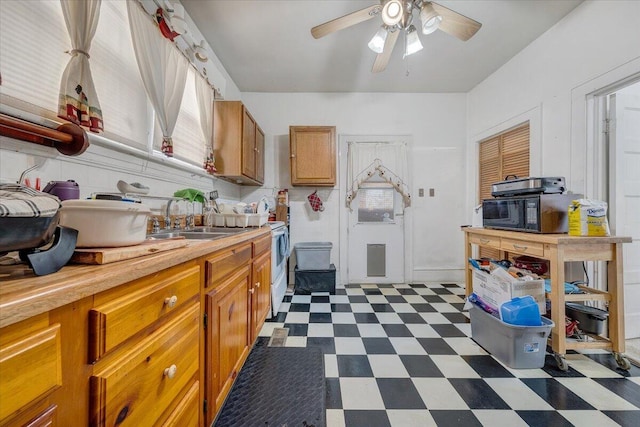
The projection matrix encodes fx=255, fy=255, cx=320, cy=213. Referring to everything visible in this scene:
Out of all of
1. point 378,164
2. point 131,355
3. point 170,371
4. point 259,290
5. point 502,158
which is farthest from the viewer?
point 378,164

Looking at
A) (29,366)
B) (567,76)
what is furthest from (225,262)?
(567,76)

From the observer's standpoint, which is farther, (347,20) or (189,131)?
(189,131)

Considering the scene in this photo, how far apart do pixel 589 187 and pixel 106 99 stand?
3378 mm

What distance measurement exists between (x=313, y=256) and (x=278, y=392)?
1.93 meters

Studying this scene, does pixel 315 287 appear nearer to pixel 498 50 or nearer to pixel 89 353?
pixel 89 353

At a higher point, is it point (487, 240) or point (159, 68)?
point (159, 68)

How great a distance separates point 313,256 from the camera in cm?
329

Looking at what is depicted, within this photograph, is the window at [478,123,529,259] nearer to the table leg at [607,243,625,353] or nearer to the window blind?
the table leg at [607,243,625,353]

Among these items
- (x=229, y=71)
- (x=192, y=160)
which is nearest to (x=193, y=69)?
(x=192, y=160)

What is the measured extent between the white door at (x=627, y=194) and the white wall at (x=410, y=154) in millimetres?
1679

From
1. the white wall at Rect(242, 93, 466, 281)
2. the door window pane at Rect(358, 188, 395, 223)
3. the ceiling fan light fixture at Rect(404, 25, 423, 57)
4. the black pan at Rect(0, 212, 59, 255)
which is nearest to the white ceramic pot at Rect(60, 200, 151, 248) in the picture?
the black pan at Rect(0, 212, 59, 255)

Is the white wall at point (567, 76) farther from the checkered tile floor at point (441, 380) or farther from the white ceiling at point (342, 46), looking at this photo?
the checkered tile floor at point (441, 380)

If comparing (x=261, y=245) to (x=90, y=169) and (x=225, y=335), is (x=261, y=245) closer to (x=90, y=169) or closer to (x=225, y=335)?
(x=225, y=335)

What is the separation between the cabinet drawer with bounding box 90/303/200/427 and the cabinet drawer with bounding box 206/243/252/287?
15 cm
